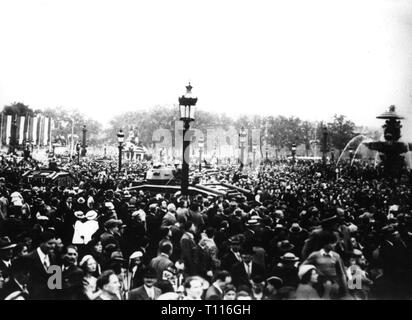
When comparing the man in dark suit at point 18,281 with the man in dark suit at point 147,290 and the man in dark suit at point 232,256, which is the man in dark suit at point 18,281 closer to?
the man in dark suit at point 147,290

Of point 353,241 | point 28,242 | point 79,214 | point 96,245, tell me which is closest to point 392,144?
point 353,241

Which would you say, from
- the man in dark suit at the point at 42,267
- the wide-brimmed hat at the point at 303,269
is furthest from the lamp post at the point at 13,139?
the wide-brimmed hat at the point at 303,269

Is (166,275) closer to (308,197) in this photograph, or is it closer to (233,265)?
(233,265)

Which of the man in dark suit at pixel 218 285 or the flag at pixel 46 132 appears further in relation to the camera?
the flag at pixel 46 132

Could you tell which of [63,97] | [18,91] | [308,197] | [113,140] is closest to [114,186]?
[113,140]

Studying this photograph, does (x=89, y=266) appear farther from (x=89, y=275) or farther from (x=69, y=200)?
(x=69, y=200)

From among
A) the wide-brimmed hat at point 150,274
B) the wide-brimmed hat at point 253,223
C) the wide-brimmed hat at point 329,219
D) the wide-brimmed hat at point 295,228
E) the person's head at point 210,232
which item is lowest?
the wide-brimmed hat at point 150,274
